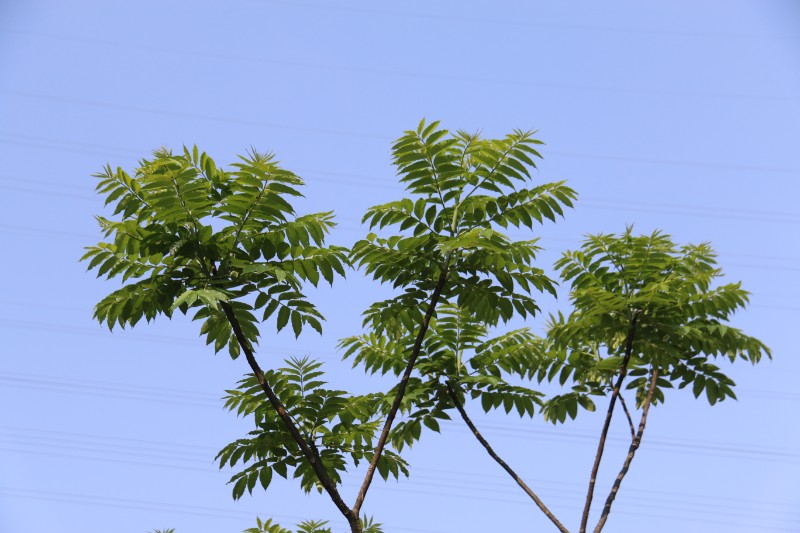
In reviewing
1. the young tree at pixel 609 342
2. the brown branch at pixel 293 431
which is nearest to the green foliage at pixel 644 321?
the young tree at pixel 609 342

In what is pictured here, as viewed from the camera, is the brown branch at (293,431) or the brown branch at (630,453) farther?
the brown branch at (630,453)

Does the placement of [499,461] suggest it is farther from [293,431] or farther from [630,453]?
[293,431]

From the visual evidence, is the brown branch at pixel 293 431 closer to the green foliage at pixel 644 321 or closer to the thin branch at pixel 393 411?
the thin branch at pixel 393 411

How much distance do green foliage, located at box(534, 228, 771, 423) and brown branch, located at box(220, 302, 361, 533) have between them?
2973 millimetres

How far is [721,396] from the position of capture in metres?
9.12

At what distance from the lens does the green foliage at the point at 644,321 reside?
27.6 feet

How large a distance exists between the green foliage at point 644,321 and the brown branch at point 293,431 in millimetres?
2973

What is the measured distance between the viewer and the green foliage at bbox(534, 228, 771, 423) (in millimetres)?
8414

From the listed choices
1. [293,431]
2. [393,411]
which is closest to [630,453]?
[393,411]

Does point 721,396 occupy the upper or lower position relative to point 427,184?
lower

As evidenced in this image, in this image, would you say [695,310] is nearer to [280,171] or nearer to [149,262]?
[280,171]

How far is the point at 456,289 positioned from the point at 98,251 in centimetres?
297

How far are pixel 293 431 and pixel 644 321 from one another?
143 inches

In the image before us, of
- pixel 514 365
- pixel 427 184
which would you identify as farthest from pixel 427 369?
pixel 427 184
